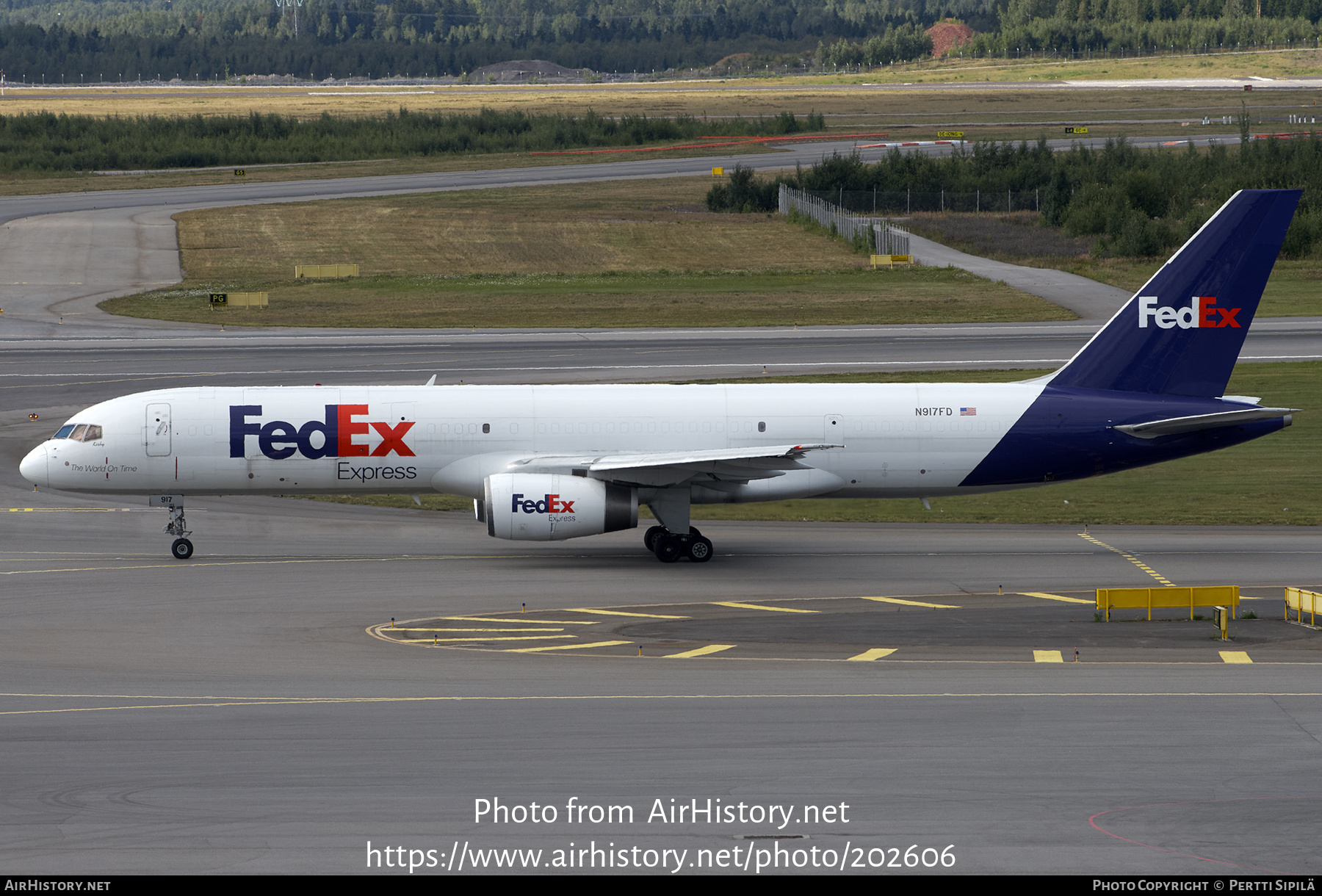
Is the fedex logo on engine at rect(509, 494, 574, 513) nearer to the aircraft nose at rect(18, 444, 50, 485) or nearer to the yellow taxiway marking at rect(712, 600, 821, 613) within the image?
the yellow taxiway marking at rect(712, 600, 821, 613)

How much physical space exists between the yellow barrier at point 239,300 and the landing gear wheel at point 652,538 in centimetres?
5520

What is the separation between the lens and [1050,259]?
342 ft

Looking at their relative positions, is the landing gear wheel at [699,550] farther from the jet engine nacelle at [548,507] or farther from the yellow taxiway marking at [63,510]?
the yellow taxiway marking at [63,510]

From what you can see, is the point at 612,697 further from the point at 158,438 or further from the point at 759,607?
the point at 158,438

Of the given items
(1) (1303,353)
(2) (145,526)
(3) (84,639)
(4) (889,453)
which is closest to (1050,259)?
(1) (1303,353)

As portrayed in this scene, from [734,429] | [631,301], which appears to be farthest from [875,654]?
[631,301]

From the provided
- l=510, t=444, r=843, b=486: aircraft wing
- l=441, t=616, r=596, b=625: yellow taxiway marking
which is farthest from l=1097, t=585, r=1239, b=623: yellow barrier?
l=441, t=616, r=596, b=625: yellow taxiway marking

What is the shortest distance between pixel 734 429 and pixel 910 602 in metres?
7.77

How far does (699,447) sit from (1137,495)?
55.0 ft

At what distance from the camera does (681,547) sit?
3800cm

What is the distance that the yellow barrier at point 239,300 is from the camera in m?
86.2

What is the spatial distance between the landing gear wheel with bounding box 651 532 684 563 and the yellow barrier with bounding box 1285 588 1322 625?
15.3m

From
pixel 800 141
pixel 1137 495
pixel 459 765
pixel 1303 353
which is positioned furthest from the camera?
pixel 800 141
